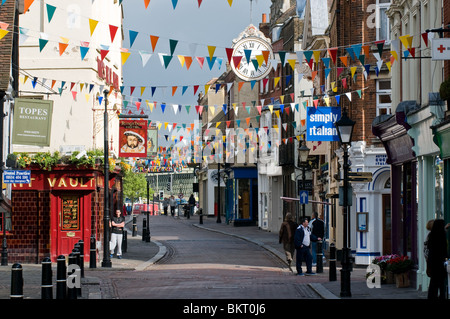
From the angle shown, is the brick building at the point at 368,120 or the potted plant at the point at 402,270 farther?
the brick building at the point at 368,120

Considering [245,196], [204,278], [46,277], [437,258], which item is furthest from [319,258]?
[245,196]

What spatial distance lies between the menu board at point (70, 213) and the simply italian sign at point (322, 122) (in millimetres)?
8748

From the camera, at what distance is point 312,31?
153 ft

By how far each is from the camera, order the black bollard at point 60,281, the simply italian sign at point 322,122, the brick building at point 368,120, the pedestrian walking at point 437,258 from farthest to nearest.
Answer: the brick building at point 368,120, the simply italian sign at point 322,122, the pedestrian walking at point 437,258, the black bollard at point 60,281

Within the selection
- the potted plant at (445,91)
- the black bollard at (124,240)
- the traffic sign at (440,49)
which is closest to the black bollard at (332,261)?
the potted plant at (445,91)

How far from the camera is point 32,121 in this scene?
2916 centimetres

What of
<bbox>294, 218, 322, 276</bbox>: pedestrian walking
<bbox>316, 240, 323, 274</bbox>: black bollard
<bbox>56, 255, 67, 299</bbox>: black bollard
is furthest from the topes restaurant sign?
<bbox>56, 255, 67, 299</bbox>: black bollard

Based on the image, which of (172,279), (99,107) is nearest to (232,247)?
(99,107)

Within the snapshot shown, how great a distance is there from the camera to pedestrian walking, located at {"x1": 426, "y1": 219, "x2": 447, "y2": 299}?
1767 cm

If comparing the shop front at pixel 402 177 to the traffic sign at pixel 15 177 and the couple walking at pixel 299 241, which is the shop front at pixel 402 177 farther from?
the traffic sign at pixel 15 177

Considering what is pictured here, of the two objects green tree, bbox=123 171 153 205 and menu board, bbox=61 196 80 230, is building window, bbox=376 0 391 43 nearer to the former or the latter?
menu board, bbox=61 196 80 230

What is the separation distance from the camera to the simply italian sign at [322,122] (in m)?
33.4
